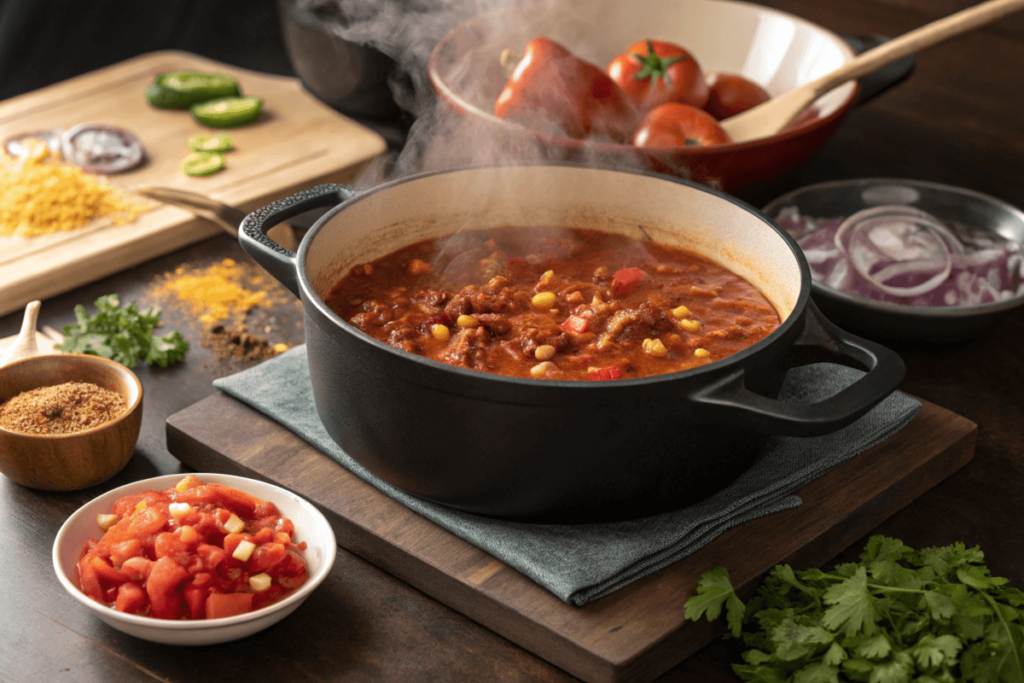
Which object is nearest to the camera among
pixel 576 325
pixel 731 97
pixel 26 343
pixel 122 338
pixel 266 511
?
pixel 266 511

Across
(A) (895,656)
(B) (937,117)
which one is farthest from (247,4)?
(A) (895,656)

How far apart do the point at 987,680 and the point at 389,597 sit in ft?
3.02

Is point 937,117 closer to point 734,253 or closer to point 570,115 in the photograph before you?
point 570,115

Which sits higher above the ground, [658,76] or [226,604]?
[658,76]

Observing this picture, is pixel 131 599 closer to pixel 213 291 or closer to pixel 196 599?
pixel 196 599

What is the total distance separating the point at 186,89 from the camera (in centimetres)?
335

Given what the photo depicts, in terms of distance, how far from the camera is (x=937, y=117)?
12.2 feet

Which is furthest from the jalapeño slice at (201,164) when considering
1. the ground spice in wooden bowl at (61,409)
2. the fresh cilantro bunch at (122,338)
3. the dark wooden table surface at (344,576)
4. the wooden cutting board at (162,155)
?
the ground spice in wooden bowl at (61,409)

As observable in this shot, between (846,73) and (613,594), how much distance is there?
178 cm

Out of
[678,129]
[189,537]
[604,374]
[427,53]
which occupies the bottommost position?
[189,537]

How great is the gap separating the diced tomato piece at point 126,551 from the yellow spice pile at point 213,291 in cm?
97

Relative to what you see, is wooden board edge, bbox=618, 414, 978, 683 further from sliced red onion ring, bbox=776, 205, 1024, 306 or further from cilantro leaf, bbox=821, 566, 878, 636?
sliced red onion ring, bbox=776, 205, 1024, 306

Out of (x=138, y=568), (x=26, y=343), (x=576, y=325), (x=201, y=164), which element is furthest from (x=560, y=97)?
(x=138, y=568)

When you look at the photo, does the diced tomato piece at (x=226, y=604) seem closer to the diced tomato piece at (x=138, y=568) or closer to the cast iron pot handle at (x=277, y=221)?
the diced tomato piece at (x=138, y=568)
